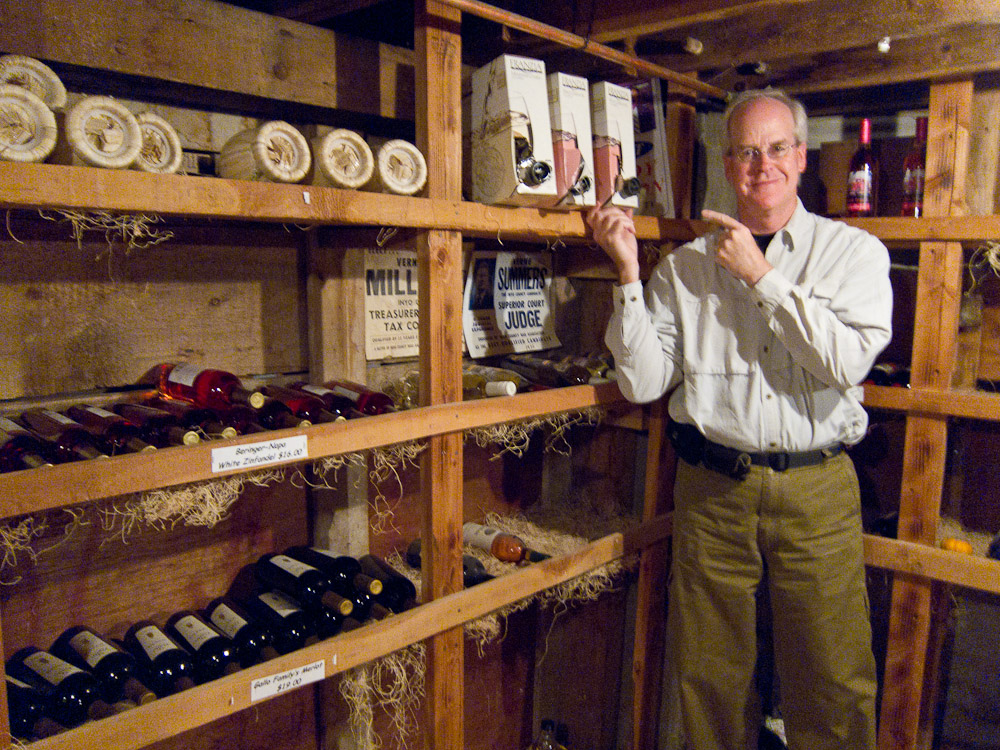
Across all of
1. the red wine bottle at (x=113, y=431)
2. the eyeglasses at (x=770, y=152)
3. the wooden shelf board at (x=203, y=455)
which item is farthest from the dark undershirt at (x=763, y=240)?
the red wine bottle at (x=113, y=431)

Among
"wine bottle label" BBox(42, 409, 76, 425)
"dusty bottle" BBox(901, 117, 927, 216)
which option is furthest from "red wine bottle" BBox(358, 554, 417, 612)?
"dusty bottle" BBox(901, 117, 927, 216)

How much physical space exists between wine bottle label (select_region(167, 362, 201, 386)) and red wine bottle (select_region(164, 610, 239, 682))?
1.93 feet

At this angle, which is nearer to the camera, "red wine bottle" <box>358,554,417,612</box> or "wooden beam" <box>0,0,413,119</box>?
"wooden beam" <box>0,0,413,119</box>

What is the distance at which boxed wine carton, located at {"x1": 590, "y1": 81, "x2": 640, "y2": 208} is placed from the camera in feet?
6.64

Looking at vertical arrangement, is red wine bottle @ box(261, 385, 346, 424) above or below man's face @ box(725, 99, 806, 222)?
below

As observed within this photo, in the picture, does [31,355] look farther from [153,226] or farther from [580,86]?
[580,86]

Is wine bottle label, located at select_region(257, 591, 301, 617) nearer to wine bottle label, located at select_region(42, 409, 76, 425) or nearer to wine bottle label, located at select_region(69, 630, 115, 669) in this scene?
wine bottle label, located at select_region(69, 630, 115, 669)

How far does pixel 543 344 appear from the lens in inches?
108

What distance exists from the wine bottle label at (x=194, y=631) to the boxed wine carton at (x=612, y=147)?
1.52 metres

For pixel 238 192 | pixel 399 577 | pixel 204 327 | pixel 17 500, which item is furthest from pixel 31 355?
pixel 399 577

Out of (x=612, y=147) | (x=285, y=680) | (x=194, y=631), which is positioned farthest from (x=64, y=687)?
(x=612, y=147)

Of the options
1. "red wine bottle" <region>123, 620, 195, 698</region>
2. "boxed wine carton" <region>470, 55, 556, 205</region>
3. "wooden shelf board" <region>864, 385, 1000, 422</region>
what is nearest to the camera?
"red wine bottle" <region>123, 620, 195, 698</region>

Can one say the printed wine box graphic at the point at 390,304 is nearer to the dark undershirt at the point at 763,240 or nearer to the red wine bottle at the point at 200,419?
the red wine bottle at the point at 200,419

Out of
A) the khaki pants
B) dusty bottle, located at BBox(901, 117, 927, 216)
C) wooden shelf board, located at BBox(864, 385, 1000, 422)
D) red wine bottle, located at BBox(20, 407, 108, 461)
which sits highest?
dusty bottle, located at BBox(901, 117, 927, 216)
